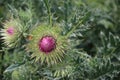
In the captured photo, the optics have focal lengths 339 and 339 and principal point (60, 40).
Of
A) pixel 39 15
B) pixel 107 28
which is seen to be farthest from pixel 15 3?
pixel 107 28

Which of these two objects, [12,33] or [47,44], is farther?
[12,33]

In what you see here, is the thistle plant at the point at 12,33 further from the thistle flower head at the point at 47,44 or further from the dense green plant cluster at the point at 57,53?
the thistle flower head at the point at 47,44

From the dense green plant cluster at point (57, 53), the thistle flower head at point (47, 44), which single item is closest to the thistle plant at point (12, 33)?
the dense green plant cluster at point (57, 53)

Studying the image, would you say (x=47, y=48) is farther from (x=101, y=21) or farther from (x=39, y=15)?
(x=101, y=21)

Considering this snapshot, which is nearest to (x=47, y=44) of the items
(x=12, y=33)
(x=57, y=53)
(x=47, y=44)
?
(x=47, y=44)

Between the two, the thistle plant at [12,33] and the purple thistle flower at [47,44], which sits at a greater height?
the thistle plant at [12,33]

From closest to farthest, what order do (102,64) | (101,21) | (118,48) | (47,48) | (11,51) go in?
(47,48), (102,64), (118,48), (11,51), (101,21)

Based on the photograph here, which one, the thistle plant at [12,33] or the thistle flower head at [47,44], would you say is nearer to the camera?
the thistle flower head at [47,44]

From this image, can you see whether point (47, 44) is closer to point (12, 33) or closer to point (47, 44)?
point (47, 44)
